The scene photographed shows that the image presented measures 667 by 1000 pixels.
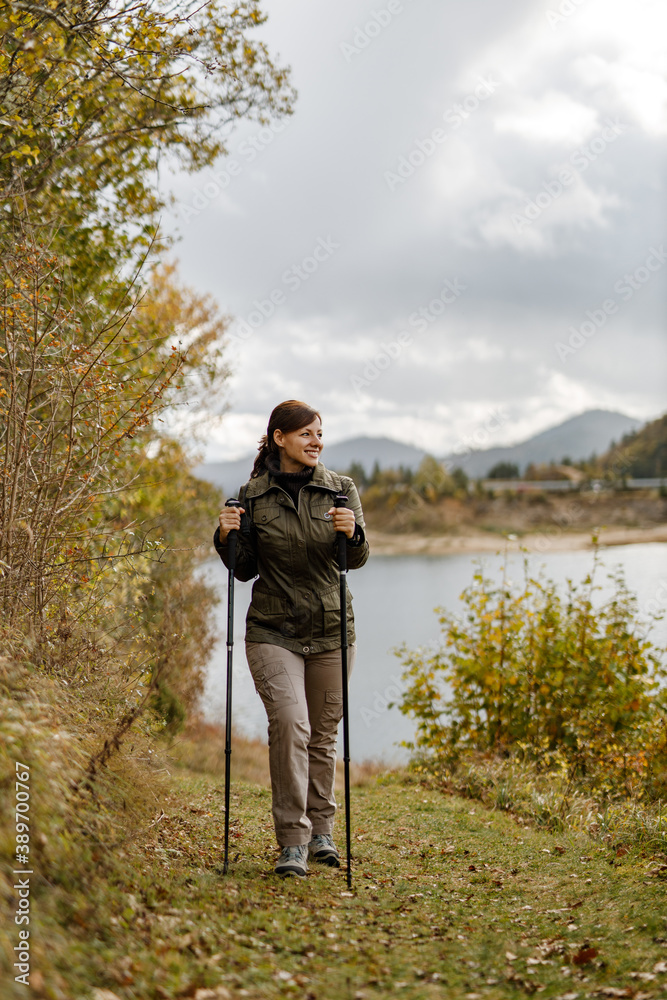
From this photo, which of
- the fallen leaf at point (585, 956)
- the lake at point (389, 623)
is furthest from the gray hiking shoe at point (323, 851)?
the lake at point (389, 623)

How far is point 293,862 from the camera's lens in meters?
4.43

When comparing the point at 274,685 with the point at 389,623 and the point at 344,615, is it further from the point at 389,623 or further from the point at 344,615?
the point at 389,623

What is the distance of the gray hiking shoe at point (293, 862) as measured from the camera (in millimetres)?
4411

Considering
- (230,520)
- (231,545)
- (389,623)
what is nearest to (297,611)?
(231,545)

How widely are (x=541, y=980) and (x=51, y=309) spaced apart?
5849 millimetres

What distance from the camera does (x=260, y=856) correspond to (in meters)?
5.02

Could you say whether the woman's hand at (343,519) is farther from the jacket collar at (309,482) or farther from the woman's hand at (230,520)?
the woman's hand at (230,520)

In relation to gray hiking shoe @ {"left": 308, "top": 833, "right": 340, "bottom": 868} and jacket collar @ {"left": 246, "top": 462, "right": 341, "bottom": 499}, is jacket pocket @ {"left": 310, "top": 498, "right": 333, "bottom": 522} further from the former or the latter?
gray hiking shoe @ {"left": 308, "top": 833, "right": 340, "bottom": 868}

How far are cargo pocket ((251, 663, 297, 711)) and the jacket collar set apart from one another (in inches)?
41.0

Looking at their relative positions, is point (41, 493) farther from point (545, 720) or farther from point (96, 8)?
point (545, 720)

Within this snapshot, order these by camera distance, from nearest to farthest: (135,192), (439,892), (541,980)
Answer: (541,980)
(439,892)
(135,192)

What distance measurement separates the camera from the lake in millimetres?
A: 12266

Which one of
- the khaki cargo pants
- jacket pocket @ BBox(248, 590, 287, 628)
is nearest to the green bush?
the khaki cargo pants

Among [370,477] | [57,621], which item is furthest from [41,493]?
[370,477]
